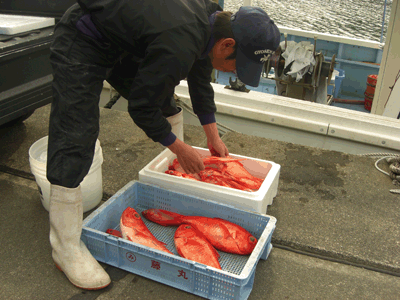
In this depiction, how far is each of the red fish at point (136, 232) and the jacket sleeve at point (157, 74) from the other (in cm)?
64

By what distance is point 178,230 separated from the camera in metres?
2.15

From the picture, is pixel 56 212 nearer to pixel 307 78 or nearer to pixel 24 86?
pixel 24 86

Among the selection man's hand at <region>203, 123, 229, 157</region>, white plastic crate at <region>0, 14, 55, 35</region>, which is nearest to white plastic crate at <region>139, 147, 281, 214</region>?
man's hand at <region>203, 123, 229, 157</region>

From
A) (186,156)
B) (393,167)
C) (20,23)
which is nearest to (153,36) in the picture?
(186,156)

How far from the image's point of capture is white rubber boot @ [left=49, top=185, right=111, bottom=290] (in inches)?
70.8

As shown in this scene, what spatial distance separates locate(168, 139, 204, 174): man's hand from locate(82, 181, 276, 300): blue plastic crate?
11.6 inches

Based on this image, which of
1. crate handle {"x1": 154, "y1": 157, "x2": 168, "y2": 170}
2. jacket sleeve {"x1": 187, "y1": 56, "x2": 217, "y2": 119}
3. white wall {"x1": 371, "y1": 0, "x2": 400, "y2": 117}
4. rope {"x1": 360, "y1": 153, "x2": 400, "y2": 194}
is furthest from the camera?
white wall {"x1": 371, "y1": 0, "x2": 400, "y2": 117}

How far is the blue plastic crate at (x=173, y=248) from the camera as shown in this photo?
1727 millimetres

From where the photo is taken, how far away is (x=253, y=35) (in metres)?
1.75

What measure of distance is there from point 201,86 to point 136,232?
1.05 metres

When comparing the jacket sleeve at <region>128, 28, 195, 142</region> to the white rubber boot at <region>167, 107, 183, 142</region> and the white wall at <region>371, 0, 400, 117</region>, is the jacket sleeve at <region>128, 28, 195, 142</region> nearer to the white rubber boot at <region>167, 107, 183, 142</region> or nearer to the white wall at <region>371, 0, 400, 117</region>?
the white rubber boot at <region>167, 107, 183, 142</region>

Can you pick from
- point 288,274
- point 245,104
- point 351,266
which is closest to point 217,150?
point 288,274

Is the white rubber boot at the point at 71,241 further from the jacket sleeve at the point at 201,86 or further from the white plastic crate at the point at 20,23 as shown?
the white plastic crate at the point at 20,23

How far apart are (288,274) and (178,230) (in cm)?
70
